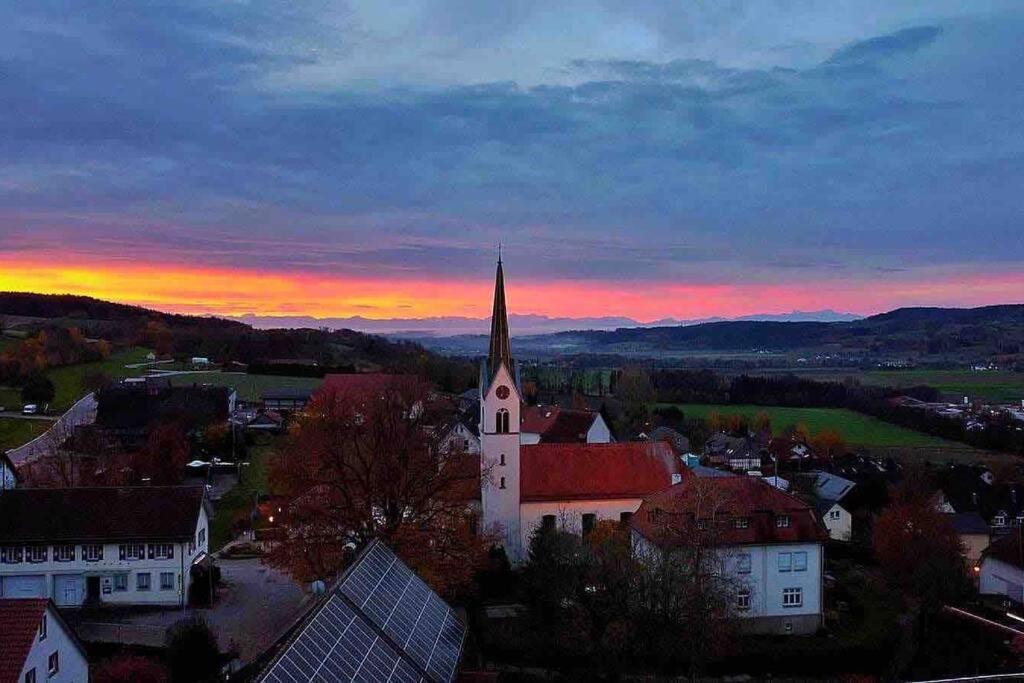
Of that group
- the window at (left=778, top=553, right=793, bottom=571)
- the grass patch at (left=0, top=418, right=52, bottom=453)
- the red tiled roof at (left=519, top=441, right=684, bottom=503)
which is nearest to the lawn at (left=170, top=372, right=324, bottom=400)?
the grass patch at (left=0, top=418, right=52, bottom=453)

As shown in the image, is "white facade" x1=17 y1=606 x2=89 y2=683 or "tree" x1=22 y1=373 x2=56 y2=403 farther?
"tree" x1=22 y1=373 x2=56 y2=403

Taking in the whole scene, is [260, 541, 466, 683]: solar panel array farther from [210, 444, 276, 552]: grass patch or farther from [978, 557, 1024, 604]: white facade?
[978, 557, 1024, 604]: white facade

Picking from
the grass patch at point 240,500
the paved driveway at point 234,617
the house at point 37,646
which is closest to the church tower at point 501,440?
the paved driveway at point 234,617

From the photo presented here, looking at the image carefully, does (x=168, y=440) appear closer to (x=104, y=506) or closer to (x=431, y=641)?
(x=104, y=506)

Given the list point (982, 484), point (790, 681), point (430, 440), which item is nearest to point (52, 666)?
point (430, 440)

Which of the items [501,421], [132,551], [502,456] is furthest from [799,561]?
[132,551]

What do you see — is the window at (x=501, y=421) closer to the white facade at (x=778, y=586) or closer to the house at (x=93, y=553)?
the white facade at (x=778, y=586)
